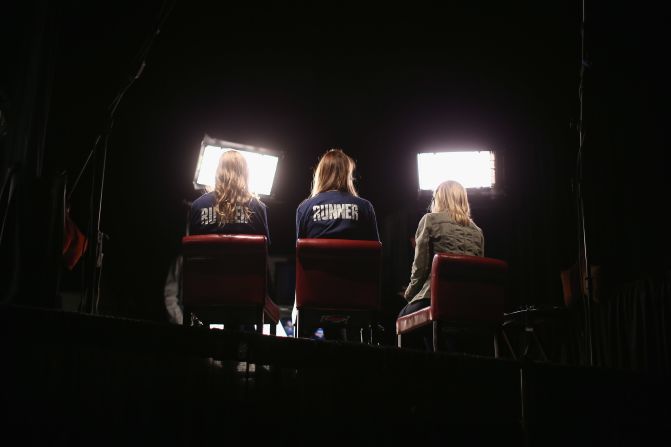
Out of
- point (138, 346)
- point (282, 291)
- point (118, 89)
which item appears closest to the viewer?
point (138, 346)

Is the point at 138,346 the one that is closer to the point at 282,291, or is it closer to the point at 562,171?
the point at 282,291

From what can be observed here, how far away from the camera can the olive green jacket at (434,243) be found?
380cm

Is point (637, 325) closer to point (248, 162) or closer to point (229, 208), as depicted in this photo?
point (229, 208)

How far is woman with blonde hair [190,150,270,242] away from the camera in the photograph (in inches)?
142

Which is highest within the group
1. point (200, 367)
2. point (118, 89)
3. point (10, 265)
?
point (118, 89)

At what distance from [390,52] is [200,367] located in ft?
14.1

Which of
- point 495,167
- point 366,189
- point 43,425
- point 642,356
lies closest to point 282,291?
point 366,189

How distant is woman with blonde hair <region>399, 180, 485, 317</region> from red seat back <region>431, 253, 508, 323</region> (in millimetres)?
210

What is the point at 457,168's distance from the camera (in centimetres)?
546

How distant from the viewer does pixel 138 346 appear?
2268 mm

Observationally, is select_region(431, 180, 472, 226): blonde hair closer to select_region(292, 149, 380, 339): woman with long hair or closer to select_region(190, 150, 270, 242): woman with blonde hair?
select_region(292, 149, 380, 339): woman with long hair

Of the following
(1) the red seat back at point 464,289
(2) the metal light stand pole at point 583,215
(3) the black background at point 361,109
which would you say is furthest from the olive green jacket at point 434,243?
(3) the black background at point 361,109

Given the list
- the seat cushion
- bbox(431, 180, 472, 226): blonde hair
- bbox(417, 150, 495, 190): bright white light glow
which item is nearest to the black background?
bbox(417, 150, 495, 190): bright white light glow

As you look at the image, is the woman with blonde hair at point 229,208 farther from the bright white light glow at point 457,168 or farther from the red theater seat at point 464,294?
the bright white light glow at point 457,168
